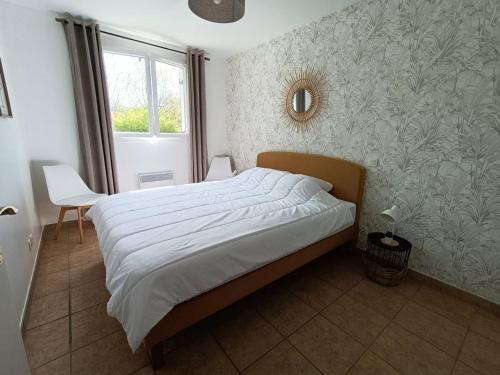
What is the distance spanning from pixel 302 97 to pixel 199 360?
2.68 m

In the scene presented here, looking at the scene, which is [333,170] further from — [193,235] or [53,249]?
[53,249]

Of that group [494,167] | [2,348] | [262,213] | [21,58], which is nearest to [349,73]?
[494,167]

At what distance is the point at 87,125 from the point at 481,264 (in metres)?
4.12

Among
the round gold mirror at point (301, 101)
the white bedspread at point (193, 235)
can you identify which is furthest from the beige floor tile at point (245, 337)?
the round gold mirror at point (301, 101)

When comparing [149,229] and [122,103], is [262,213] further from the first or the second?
[122,103]

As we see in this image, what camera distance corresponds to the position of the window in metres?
3.06

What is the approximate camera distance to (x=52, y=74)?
2.62m

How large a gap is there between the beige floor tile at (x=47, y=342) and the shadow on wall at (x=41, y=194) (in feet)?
6.01

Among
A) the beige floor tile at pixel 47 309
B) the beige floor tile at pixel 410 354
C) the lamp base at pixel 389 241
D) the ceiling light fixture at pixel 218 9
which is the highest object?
the ceiling light fixture at pixel 218 9

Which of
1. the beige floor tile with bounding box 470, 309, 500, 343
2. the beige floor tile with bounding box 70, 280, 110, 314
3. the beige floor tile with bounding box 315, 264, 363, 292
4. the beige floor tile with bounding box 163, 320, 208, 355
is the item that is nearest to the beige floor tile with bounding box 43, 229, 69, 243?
the beige floor tile with bounding box 70, 280, 110, 314

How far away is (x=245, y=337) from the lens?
4.73ft

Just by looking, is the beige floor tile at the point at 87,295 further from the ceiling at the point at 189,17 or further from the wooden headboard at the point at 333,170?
the ceiling at the point at 189,17

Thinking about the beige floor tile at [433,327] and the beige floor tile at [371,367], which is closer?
the beige floor tile at [371,367]

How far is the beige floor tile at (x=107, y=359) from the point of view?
1.22m
